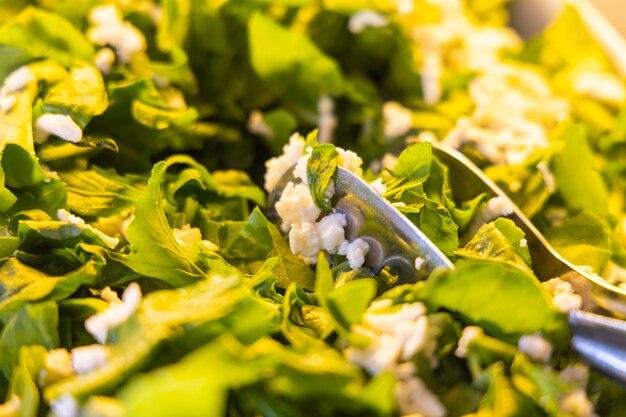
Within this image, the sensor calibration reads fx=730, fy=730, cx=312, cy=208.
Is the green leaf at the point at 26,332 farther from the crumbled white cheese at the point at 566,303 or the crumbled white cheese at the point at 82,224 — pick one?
the crumbled white cheese at the point at 566,303

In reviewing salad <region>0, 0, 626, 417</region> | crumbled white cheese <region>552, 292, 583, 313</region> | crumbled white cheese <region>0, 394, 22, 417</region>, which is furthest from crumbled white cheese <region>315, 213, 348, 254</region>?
crumbled white cheese <region>0, 394, 22, 417</region>

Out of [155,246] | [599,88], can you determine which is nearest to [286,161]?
[155,246]

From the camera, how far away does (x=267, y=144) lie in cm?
107

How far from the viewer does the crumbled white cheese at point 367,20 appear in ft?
3.52

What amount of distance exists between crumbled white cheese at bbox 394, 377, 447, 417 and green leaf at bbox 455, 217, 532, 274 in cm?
16

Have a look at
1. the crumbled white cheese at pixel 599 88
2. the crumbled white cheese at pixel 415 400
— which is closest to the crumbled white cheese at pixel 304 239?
the crumbled white cheese at pixel 415 400

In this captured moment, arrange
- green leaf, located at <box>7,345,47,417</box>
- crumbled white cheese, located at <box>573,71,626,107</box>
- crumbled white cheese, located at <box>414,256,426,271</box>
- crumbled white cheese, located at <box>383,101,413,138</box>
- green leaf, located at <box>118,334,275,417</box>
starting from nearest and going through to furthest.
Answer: green leaf, located at <box>118,334,275,417</box> < green leaf, located at <box>7,345,47,417</box> < crumbled white cheese, located at <box>414,256,426,271</box> < crumbled white cheese, located at <box>383,101,413,138</box> < crumbled white cheese, located at <box>573,71,626,107</box>

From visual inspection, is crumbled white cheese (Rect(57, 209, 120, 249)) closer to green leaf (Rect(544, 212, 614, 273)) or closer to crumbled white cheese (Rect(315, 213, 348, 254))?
crumbled white cheese (Rect(315, 213, 348, 254))

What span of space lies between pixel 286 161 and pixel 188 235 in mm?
145

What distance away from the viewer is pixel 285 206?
0.77 meters

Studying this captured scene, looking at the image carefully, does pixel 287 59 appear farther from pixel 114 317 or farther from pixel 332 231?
pixel 114 317

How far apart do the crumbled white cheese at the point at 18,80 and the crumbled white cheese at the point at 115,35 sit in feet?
0.44

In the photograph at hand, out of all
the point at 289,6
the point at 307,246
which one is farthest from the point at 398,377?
the point at 289,6

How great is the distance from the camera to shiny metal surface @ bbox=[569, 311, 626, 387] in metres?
0.62
